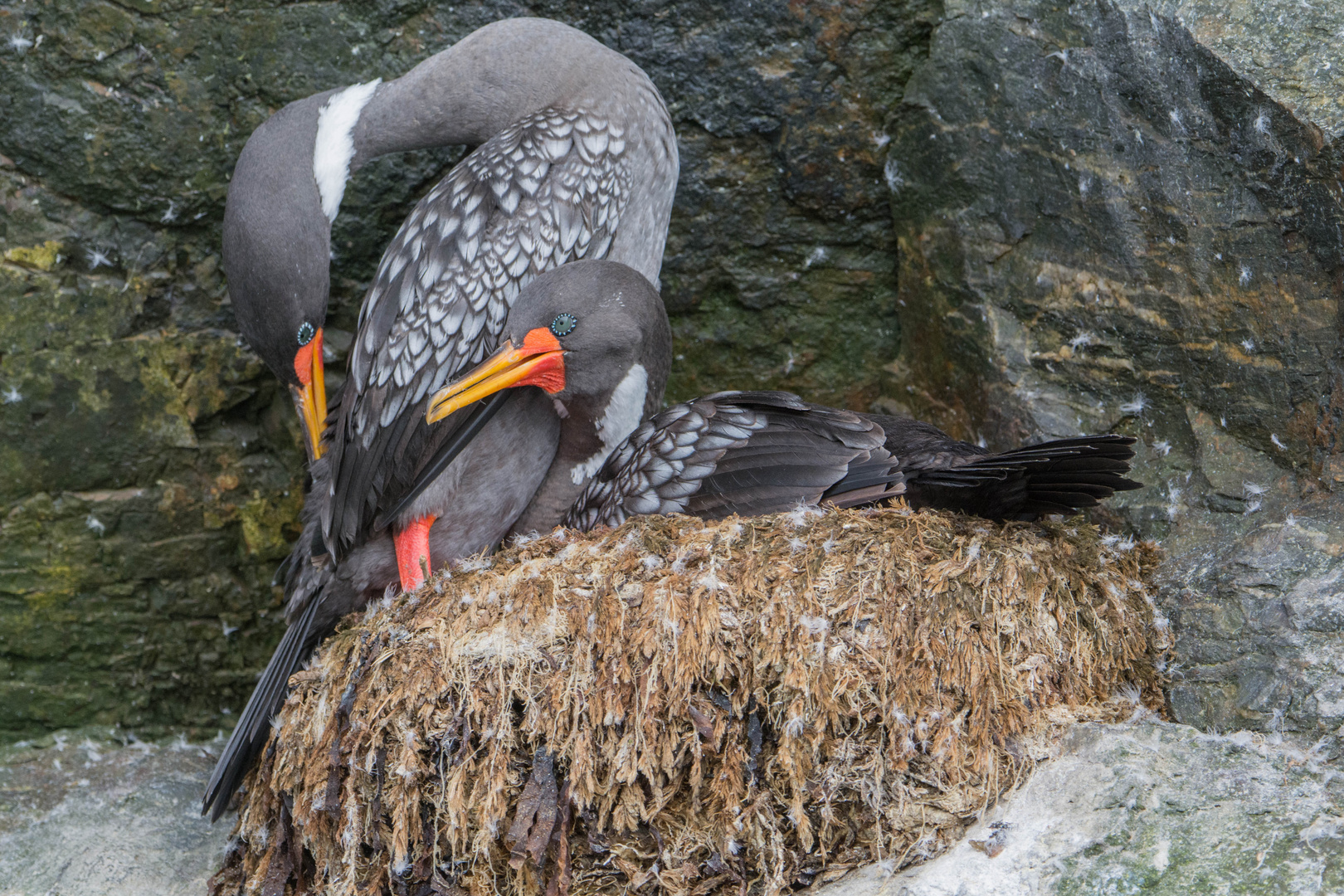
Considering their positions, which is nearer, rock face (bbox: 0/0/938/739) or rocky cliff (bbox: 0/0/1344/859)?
rocky cliff (bbox: 0/0/1344/859)

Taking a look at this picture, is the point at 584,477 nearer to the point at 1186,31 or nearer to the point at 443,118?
the point at 443,118

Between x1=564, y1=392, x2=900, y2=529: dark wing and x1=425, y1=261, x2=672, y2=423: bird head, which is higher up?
x1=425, y1=261, x2=672, y2=423: bird head

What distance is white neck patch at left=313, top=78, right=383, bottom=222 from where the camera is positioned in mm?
3217

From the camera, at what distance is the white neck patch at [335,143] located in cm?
322

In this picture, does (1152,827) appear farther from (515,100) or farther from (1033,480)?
(515,100)

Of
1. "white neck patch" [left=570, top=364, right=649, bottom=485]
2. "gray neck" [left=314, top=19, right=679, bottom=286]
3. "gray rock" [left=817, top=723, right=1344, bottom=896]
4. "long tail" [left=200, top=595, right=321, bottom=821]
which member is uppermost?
"gray neck" [left=314, top=19, right=679, bottom=286]

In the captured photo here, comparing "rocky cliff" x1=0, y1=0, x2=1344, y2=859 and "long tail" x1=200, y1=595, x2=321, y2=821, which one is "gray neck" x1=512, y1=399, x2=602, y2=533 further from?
"rocky cliff" x1=0, y1=0, x2=1344, y2=859

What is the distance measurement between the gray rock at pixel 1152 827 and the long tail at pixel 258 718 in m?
1.51

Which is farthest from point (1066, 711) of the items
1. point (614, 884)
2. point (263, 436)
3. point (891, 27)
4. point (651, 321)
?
point (263, 436)

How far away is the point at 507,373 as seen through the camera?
2891 mm

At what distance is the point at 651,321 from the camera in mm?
3088

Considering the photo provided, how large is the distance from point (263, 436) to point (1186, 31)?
286cm

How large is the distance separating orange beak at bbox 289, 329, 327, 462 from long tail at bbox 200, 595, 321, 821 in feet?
1.48

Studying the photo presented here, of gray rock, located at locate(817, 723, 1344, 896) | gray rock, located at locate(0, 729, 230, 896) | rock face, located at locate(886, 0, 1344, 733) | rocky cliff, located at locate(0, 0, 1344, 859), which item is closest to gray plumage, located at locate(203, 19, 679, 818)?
gray rock, located at locate(0, 729, 230, 896)
